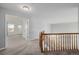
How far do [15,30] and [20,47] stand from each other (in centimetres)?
40

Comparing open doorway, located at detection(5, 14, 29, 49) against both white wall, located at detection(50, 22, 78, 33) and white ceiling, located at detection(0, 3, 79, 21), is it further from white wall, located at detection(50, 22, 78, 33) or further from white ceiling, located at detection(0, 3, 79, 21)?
white wall, located at detection(50, 22, 78, 33)

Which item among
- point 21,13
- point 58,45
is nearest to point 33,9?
point 21,13

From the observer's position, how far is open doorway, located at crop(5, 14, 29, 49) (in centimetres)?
208

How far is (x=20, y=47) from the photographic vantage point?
85.0 inches

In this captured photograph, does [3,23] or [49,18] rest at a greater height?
[49,18]

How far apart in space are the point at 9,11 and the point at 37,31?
733 millimetres

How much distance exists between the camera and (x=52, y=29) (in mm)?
2102

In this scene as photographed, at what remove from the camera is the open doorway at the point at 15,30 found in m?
2.08

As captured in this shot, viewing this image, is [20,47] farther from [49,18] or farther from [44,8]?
[44,8]

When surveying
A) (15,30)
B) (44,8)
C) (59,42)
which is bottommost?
(59,42)

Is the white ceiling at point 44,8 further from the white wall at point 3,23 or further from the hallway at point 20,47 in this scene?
the hallway at point 20,47

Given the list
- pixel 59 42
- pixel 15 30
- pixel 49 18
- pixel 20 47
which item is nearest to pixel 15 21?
pixel 15 30

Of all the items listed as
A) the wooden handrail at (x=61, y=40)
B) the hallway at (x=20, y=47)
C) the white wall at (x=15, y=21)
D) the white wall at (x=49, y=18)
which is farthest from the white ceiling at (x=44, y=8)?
the hallway at (x=20, y=47)

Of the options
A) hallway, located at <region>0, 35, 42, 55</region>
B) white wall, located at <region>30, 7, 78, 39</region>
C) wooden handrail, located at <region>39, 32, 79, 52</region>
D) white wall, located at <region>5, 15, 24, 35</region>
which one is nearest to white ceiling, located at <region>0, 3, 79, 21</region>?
white wall, located at <region>30, 7, 78, 39</region>
